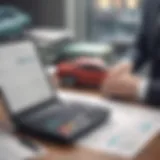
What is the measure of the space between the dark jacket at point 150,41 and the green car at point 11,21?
0.37 metres

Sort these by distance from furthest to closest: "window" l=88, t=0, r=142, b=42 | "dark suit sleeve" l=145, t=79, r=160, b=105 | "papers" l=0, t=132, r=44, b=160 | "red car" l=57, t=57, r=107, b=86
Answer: "window" l=88, t=0, r=142, b=42
"red car" l=57, t=57, r=107, b=86
"dark suit sleeve" l=145, t=79, r=160, b=105
"papers" l=0, t=132, r=44, b=160

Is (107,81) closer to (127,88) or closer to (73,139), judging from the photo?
(127,88)

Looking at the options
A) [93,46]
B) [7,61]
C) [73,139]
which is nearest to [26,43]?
[7,61]

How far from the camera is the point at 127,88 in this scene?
1.41m

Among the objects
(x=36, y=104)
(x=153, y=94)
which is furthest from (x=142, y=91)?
(x=36, y=104)

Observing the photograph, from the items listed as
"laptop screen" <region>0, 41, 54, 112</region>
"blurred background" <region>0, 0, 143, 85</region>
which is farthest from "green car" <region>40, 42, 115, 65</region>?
"laptop screen" <region>0, 41, 54, 112</region>

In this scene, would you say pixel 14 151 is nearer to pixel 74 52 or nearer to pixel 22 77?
pixel 22 77

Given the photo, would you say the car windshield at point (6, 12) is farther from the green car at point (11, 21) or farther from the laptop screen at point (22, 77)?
the laptop screen at point (22, 77)

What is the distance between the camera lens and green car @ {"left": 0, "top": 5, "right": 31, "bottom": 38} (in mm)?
1401

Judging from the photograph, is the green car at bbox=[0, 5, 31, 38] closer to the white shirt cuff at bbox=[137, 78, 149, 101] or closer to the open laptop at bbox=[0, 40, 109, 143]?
the open laptop at bbox=[0, 40, 109, 143]

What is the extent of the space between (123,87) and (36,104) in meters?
0.31

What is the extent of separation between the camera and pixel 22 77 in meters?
1.21

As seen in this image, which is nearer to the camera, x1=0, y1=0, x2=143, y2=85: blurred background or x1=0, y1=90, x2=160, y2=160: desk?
x1=0, y1=90, x2=160, y2=160: desk

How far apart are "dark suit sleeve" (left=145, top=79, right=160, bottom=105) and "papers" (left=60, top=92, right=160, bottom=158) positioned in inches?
1.9
